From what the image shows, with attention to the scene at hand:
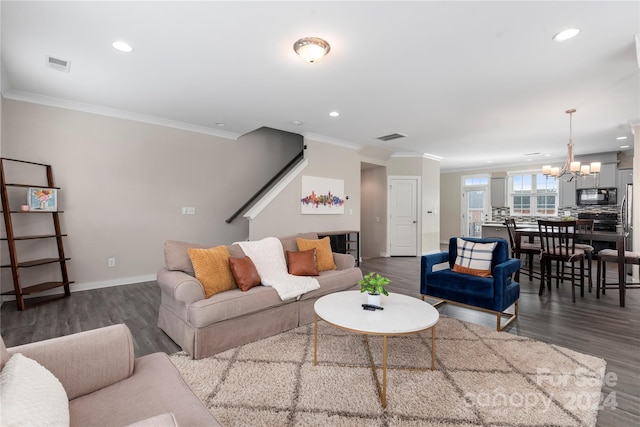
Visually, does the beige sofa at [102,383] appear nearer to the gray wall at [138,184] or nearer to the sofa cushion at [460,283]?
the sofa cushion at [460,283]

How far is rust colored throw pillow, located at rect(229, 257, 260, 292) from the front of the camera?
8.90 ft

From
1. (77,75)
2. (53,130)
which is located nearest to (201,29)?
(77,75)

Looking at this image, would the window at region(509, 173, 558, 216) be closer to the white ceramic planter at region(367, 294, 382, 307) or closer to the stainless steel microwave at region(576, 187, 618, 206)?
the stainless steel microwave at region(576, 187, 618, 206)

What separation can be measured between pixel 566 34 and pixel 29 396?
3.79 meters

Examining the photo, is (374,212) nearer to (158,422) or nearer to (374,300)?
(374,300)

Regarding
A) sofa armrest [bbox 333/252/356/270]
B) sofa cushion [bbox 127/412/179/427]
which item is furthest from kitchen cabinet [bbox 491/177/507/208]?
sofa cushion [bbox 127/412/179/427]

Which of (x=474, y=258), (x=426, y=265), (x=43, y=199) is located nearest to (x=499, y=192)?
(x=474, y=258)

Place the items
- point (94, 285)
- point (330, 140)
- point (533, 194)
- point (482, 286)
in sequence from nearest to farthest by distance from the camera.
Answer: point (482, 286) → point (94, 285) → point (330, 140) → point (533, 194)

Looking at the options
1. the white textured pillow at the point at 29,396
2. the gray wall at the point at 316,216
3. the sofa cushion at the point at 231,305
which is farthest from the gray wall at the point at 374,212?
the white textured pillow at the point at 29,396

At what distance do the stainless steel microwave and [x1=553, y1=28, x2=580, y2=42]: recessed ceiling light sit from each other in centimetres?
664

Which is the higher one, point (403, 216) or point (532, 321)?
point (403, 216)

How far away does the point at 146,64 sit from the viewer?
9.79ft

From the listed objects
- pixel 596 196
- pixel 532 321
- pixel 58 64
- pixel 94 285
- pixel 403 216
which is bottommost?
pixel 532 321

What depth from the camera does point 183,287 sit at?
7.62 feet
